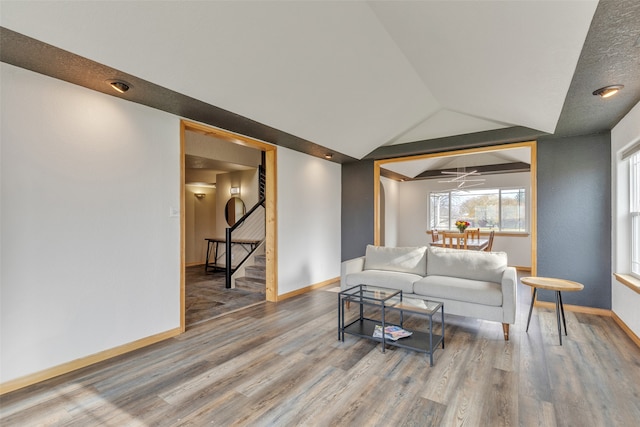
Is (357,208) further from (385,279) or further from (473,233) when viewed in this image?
(473,233)

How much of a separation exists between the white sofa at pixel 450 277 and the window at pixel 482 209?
4.32m

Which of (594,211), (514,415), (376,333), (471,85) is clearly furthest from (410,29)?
(594,211)

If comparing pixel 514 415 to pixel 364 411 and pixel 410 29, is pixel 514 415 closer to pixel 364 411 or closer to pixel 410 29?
pixel 364 411

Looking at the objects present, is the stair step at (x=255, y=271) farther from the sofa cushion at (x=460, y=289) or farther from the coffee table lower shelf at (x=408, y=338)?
the sofa cushion at (x=460, y=289)

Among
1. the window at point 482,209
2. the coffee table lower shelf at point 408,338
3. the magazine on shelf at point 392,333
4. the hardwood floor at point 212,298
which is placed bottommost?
the hardwood floor at point 212,298

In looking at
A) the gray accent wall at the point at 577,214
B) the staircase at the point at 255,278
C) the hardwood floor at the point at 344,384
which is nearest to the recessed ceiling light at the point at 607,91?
the gray accent wall at the point at 577,214

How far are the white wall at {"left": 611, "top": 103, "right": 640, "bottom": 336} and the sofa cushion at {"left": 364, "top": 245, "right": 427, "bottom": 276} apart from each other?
2050 millimetres

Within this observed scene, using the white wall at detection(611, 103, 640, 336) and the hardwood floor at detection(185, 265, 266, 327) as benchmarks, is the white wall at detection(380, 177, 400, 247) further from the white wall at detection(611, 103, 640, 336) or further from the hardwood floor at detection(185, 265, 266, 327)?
the white wall at detection(611, 103, 640, 336)

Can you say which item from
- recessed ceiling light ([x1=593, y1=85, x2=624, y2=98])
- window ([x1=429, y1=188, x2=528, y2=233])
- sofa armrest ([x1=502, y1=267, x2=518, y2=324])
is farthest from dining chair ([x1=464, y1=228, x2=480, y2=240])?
recessed ceiling light ([x1=593, y1=85, x2=624, y2=98])

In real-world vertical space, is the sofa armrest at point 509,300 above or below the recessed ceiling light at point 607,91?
below

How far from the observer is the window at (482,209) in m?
7.12

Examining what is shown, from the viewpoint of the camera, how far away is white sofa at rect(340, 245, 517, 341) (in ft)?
9.75

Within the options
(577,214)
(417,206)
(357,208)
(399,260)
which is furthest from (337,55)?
(417,206)

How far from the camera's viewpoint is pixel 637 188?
3.13 m
